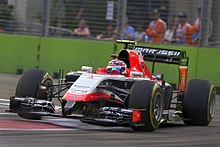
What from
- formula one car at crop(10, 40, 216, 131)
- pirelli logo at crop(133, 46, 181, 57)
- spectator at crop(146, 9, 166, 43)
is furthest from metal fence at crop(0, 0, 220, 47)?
formula one car at crop(10, 40, 216, 131)

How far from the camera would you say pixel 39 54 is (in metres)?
21.0

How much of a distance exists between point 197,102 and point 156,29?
8.63 m

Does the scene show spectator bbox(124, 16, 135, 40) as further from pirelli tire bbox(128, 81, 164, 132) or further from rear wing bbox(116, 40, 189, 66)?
pirelli tire bbox(128, 81, 164, 132)

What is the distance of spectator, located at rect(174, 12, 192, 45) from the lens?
749 inches

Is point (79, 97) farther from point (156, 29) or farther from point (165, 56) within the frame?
point (156, 29)

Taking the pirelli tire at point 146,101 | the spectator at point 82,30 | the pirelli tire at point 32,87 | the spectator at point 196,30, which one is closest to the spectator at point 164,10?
the spectator at point 196,30

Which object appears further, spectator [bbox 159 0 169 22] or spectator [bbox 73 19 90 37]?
spectator [bbox 73 19 90 37]

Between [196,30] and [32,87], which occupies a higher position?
[196,30]

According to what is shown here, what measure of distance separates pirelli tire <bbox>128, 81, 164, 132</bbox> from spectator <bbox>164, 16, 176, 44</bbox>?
31.2ft

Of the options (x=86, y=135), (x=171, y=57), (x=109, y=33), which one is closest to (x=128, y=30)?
(x=109, y=33)

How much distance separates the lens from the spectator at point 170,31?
1927 cm

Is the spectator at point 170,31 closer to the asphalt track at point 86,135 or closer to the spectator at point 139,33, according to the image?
the spectator at point 139,33

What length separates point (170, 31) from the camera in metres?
19.3

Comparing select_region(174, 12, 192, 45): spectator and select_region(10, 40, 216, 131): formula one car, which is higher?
select_region(174, 12, 192, 45): spectator
